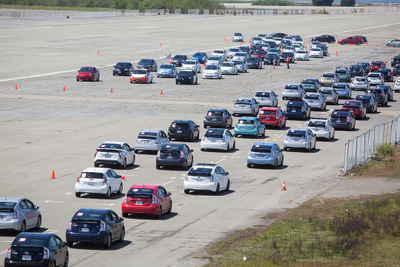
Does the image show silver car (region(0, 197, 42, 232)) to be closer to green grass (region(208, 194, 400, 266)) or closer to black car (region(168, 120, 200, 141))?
green grass (region(208, 194, 400, 266))

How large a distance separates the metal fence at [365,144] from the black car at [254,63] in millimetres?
48818

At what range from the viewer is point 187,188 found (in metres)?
37.3

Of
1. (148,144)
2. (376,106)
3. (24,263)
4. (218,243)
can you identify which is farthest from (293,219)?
(376,106)

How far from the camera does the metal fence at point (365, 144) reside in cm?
4387

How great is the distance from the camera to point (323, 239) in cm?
2911

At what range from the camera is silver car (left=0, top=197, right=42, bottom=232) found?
28344mm

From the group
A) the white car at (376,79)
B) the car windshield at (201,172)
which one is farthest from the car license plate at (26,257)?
the white car at (376,79)

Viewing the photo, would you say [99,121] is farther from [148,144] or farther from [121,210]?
[121,210]

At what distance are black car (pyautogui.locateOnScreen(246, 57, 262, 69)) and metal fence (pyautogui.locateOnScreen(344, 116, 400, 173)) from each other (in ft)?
160

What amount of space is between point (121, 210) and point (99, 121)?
26.9 meters

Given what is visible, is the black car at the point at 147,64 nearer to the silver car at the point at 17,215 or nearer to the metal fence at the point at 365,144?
the metal fence at the point at 365,144

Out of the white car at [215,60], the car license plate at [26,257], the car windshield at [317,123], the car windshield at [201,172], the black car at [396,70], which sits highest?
the car license plate at [26,257]

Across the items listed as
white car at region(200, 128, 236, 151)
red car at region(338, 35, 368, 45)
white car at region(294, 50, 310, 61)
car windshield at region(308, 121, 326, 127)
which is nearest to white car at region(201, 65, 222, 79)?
white car at region(294, 50, 310, 61)

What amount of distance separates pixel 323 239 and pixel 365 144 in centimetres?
1898
